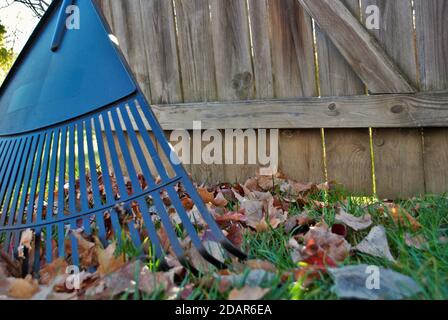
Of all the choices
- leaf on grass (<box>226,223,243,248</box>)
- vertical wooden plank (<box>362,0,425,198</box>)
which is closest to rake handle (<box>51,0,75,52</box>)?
leaf on grass (<box>226,223,243,248</box>)

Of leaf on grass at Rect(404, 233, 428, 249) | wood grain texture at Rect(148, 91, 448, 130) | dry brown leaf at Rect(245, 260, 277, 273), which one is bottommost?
dry brown leaf at Rect(245, 260, 277, 273)

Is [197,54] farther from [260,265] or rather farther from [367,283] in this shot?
[367,283]

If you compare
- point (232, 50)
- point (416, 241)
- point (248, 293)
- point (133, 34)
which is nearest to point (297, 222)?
point (416, 241)

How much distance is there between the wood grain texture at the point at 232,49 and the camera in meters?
2.51

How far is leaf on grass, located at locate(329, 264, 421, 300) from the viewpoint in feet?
3.39

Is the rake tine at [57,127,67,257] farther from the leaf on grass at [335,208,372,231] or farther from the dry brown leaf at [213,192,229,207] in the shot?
the leaf on grass at [335,208,372,231]

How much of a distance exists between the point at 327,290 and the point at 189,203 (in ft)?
3.20

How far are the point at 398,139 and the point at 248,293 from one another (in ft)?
4.73

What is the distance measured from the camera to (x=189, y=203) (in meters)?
2.00

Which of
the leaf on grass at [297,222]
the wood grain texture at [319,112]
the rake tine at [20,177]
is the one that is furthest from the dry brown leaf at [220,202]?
the rake tine at [20,177]

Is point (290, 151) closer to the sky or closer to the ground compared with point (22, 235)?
closer to the sky

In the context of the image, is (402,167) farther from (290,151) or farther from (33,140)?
(33,140)

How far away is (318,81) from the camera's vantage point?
7.75 ft
